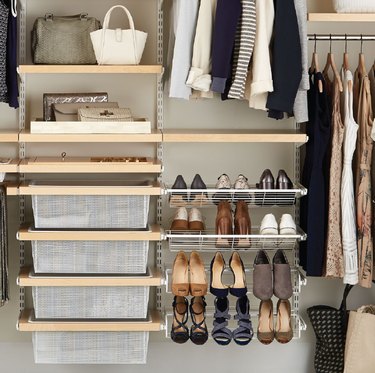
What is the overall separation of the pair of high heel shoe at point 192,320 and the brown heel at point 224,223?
12.1 inches

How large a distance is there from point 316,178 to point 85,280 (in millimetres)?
1163

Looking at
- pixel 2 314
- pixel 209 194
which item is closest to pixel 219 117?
pixel 209 194

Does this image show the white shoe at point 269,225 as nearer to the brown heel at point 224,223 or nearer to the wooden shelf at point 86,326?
the brown heel at point 224,223

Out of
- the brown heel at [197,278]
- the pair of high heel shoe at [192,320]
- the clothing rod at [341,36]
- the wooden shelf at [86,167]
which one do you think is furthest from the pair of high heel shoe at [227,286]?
the clothing rod at [341,36]

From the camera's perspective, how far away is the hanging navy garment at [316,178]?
12.3ft

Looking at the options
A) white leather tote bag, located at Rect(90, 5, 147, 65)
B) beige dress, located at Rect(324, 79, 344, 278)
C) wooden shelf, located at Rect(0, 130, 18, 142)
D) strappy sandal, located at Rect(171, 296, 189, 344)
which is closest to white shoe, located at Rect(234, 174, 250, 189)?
beige dress, located at Rect(324, 79, 344, 278)

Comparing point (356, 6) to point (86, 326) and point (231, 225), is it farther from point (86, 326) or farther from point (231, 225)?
point (86, 326)

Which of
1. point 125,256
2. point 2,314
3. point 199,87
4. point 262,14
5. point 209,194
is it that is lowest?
point 2,314

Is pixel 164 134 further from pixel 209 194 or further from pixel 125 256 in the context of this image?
pixel 125 256

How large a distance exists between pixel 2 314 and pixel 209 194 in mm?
1221

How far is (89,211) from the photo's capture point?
373 centimetres

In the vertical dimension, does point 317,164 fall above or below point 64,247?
above

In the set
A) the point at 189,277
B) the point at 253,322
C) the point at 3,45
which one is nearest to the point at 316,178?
the point at 189,277

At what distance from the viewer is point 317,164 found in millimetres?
3770
